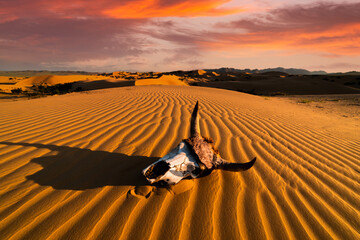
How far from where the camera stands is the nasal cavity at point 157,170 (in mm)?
1672

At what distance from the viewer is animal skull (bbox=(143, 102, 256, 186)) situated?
1.69 m

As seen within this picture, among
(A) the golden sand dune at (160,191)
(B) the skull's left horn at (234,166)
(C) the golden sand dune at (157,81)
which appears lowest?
(A) the golden sand dune at (160,191)

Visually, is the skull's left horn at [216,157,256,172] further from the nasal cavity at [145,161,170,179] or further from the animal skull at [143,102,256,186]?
the nasal cavity at [145,161,170,179]

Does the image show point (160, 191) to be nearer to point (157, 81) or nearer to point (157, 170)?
point (157, 170)

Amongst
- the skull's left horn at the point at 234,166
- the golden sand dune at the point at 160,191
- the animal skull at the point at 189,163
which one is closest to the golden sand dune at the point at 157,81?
the golden sand dune at the point at 160,191

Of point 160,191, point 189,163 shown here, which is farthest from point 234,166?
point 160,191

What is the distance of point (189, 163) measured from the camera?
1.81 metres

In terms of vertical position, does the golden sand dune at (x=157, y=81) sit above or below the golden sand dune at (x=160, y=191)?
above

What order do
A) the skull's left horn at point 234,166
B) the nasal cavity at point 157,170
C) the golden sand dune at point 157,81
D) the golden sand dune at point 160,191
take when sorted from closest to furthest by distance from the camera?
the golden sand dune at point 160,191, the nasal cavity at point 157,170, the skull's left horn at point 234,166, the golden sand dune at point 157,81

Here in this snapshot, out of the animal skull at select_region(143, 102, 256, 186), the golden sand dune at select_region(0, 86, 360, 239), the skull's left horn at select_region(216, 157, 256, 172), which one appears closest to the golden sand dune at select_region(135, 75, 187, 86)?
the golden sand dune at select_region(0, 86, 360, 239)

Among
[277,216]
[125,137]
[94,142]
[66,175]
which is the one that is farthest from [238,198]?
[94,142]

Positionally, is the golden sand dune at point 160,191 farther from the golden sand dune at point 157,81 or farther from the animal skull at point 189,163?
the golden sand dune at point 157,81

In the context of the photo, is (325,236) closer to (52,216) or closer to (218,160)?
(218,160)

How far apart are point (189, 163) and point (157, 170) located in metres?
0.33
